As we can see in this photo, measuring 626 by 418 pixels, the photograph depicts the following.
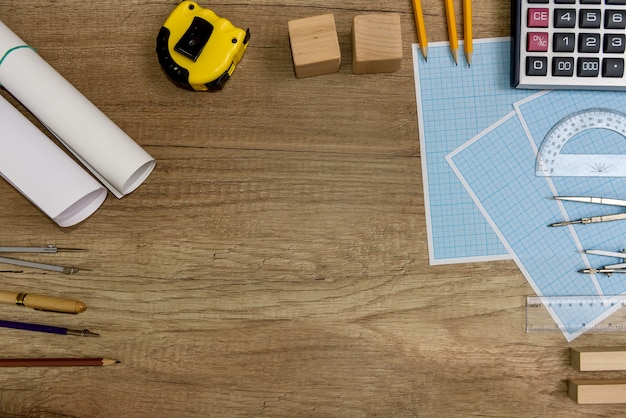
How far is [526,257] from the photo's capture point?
680 mm

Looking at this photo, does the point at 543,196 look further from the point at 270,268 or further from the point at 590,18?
the point at 270,268

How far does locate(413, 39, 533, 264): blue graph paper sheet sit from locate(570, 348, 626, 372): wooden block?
0.15 metres

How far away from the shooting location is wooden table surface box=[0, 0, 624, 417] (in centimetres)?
67

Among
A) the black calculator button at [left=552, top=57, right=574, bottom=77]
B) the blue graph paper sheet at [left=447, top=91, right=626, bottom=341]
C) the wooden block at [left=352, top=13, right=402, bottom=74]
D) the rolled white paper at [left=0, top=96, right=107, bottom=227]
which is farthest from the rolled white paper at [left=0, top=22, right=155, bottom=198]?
the black calculator button at [left=552, top=57, right=574, bottom=77]

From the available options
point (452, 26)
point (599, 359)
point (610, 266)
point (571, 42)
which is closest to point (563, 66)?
point (571, 42)

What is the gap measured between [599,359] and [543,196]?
21 cm

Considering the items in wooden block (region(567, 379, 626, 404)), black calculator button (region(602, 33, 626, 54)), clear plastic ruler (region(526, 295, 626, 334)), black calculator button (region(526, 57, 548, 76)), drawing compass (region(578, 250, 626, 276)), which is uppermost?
black calculator button (region(602, 33, 626, 54))

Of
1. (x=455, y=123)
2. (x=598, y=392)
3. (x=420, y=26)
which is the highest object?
(x=420, y=26)

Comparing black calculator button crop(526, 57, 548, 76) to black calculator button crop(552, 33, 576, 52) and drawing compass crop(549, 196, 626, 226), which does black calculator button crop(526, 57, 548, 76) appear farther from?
drawing compass crop(549, 196, 626, 226)

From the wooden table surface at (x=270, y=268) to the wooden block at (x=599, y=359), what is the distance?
22 millimetres

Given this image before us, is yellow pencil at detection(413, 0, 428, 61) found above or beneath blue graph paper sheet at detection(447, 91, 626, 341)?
above

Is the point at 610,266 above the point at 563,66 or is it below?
below

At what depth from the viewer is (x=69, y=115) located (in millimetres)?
645

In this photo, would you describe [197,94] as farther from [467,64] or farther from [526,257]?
[526,257]
